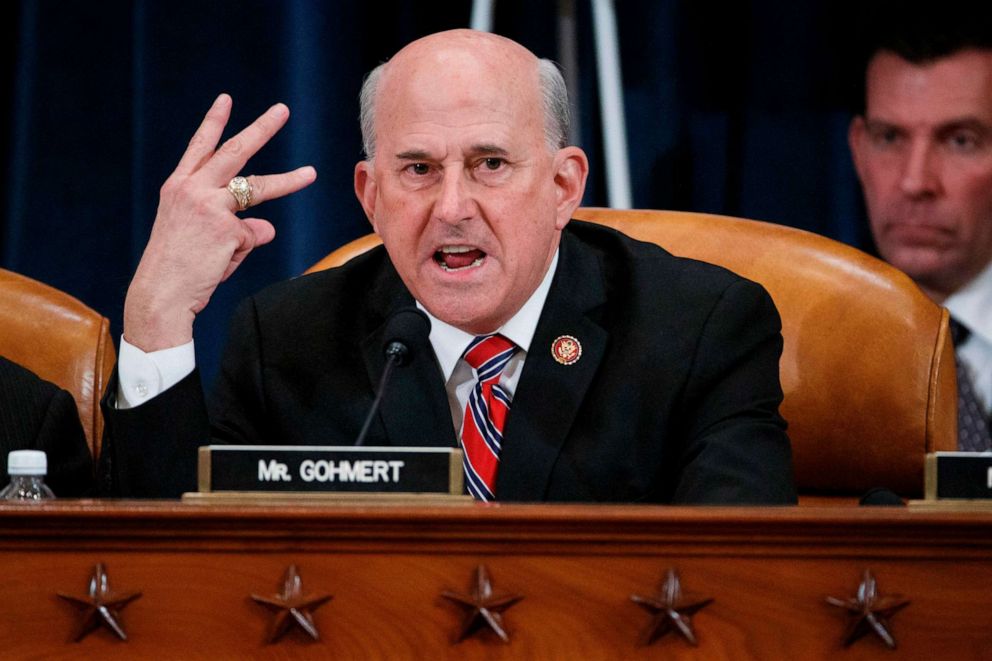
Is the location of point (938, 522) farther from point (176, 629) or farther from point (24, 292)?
point (24, 292)

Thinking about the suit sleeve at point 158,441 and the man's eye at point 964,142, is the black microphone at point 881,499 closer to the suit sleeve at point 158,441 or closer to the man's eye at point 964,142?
the suit sleeve at point 158,441

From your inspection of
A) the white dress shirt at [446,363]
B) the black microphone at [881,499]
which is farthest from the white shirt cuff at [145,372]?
the black microphone at [881,499]

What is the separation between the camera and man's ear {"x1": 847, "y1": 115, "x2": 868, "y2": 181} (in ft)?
9.08

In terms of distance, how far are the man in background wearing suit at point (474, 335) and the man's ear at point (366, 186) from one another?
0.04m

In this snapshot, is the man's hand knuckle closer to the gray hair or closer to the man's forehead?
the gray hair

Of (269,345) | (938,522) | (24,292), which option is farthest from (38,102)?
(938,522)

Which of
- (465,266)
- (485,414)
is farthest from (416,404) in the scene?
(465,266)

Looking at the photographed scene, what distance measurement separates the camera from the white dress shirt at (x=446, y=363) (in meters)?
1.75

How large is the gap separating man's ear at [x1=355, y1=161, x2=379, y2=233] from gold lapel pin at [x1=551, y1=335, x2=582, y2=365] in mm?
338

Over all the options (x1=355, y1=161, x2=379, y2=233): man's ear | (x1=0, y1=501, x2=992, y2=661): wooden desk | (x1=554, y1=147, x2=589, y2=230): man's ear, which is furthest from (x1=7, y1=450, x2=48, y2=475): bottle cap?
(x1=554, y1=147, x2=589, y2=230): man's ear

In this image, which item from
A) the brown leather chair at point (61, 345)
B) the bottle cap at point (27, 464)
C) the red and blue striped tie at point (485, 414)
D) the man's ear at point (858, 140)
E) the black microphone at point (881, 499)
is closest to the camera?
the bottle cap at point (27, 464)

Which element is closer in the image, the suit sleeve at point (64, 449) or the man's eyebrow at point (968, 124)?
the suit sleeve at point (64, 449)

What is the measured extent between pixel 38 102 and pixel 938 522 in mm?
2452

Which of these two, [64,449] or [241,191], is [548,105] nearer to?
[241,191]
